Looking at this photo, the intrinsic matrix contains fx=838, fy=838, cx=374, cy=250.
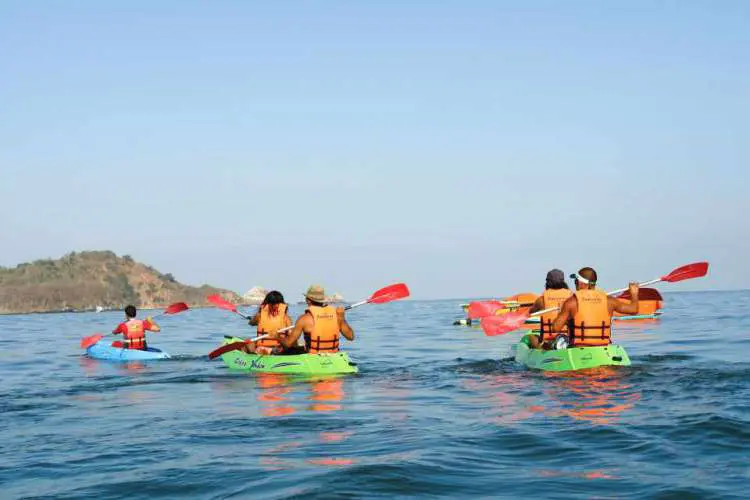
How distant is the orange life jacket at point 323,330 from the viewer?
59.2ft

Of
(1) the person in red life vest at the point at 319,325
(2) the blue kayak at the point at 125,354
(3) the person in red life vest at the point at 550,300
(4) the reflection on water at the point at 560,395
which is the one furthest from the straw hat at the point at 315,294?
(2) the blue kayak at the point at 125,354

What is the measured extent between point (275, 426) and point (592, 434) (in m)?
4.47

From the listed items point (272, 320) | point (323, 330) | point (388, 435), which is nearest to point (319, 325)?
point (323, 330)

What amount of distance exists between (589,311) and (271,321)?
7.73 metres

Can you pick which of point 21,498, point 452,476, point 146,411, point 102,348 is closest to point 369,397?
point 146,411

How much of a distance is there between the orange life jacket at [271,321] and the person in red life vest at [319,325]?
5.53 ft

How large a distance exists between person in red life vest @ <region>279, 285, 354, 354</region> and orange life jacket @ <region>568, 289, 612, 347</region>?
484 cm

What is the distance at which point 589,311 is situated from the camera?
17.0 m

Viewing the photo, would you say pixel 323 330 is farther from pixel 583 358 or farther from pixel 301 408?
pixel 583 358

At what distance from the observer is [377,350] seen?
31234 millimetres

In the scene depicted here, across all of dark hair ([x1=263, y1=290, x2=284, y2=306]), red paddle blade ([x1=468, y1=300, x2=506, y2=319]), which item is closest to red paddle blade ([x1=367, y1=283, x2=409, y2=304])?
red paddle blade ([x1=468, y1=300, x2=506, y2=319])

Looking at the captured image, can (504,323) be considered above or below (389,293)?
below

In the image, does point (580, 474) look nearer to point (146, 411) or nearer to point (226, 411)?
point (226, 411)

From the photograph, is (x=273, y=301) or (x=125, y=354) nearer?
(x=273, y=301)
